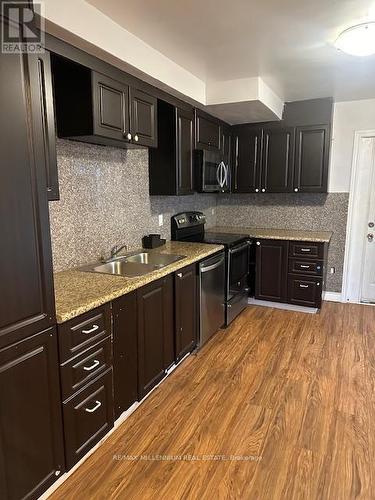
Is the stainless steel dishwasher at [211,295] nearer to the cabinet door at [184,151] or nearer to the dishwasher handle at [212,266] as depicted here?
the dishwasher handle at [212,266]

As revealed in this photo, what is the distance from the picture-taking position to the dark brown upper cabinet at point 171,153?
3070mm

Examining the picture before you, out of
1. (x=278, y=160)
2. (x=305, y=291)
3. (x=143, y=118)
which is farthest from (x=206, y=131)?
(x=305, y=291)

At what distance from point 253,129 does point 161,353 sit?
3.06 meters

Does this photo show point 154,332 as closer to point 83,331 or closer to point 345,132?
point 83,331

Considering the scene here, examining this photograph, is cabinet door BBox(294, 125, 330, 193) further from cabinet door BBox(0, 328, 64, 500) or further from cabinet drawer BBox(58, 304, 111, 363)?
cabinet door BBox(0, 328, 64, 500)

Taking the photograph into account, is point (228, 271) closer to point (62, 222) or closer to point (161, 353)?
point (161, 353)

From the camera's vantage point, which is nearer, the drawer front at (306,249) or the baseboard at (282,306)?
the drawer front at (306,249)

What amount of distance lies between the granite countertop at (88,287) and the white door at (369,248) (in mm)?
2743

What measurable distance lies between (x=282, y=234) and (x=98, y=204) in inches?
94.2

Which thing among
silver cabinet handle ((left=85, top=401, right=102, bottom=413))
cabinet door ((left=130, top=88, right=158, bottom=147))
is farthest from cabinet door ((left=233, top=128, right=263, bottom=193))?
silver cabinet handle ((left=85, top=401, right=102, bottom=413))

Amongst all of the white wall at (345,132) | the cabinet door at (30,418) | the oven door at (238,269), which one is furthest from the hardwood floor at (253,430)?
the white wall at (345,132)

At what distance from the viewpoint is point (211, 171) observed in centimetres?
369

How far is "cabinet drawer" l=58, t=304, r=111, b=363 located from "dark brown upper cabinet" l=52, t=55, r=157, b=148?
111 cm

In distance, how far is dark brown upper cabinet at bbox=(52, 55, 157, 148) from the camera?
207cm
